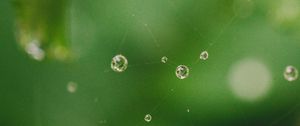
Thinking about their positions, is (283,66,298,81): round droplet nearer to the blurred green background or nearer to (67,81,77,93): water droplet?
the blurred green background

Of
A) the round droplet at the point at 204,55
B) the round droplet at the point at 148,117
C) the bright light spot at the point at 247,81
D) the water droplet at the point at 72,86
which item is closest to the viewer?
the round droplet at the point at 204,55

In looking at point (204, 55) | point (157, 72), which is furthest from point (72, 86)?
point (204, 55)

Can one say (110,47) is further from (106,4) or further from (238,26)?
(238,26)

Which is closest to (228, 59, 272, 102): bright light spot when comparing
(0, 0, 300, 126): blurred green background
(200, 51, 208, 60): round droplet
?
(0, 0, 300, 126): blurred green background

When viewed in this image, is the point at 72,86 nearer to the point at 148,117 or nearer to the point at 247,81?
the point at 148,117

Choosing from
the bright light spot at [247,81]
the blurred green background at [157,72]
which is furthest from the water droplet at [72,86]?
the bright light spot at [247,81]

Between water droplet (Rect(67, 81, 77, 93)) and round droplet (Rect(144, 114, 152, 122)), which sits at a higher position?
water droplet (Rect(67, 81, 77, 93))

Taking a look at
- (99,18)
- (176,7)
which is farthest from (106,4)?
(176,7)

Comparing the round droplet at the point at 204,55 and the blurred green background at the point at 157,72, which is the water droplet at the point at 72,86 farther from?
the round droplet at the point at 204,55
